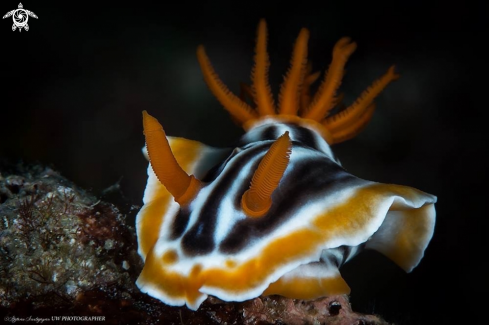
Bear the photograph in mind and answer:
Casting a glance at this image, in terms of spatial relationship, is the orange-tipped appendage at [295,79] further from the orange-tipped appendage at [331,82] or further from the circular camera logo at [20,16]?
the circular camera logo at [20,16]

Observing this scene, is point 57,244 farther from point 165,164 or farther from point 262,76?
point 262,76

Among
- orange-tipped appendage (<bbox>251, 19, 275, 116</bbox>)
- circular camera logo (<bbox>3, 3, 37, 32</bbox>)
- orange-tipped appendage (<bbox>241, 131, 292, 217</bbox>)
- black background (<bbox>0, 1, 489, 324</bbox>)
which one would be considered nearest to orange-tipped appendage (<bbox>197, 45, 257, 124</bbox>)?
orange-tipped appendage (<bbox>251, 19, 275, 116</bbox>)

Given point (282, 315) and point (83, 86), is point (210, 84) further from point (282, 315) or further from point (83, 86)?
point (282, 315)

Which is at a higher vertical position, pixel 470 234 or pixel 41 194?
pixel 41 194

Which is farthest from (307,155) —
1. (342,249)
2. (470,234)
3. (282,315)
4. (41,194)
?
(470,234)

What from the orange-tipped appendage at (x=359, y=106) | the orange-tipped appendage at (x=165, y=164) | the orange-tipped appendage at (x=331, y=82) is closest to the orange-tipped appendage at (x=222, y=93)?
the orange-tipped appendage at (x=331, y=82)
